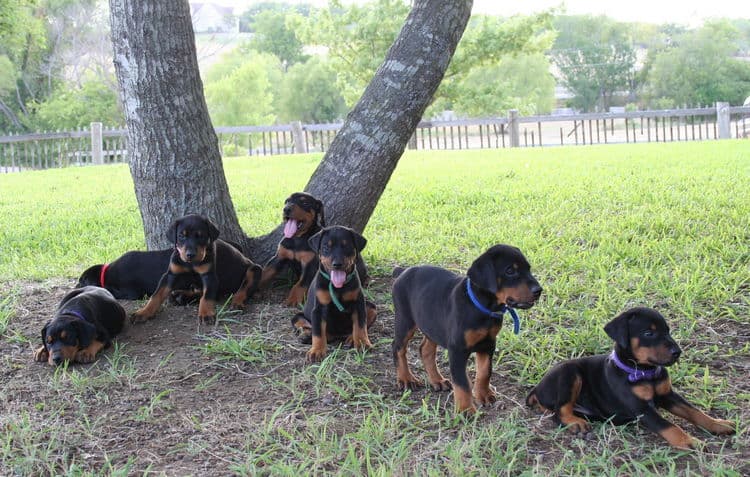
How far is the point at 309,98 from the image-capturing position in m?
49.4

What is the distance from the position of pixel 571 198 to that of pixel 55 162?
2046 centimetres

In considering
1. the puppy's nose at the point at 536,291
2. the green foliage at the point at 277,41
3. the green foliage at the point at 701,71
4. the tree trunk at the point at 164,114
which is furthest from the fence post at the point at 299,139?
the green foliage at the point at 277,41

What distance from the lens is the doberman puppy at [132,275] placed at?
6000 mm

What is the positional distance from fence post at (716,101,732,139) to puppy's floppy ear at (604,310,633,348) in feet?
72.1

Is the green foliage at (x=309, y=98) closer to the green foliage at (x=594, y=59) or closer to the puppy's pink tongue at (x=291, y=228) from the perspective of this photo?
the green foliage at (x=594, y=59)

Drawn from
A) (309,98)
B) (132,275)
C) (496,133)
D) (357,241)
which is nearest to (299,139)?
(496,133)

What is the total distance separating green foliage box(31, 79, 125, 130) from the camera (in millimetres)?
38781

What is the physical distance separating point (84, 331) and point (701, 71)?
3266 centimetres

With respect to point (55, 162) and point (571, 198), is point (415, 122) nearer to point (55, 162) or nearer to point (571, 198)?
point (571, 198)

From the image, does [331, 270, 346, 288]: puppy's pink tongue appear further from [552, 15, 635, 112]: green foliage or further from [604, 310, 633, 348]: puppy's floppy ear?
[552, 15, 635, 112]: green foliage

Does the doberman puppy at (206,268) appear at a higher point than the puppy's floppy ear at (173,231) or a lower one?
lower

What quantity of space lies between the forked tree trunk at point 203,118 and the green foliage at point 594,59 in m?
34.6

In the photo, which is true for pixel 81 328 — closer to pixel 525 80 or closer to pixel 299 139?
pixel 299 139

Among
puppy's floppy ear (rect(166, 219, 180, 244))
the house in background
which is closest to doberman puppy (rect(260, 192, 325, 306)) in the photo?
puppy's floppy ear (rect(166, 219, 180, 244))
